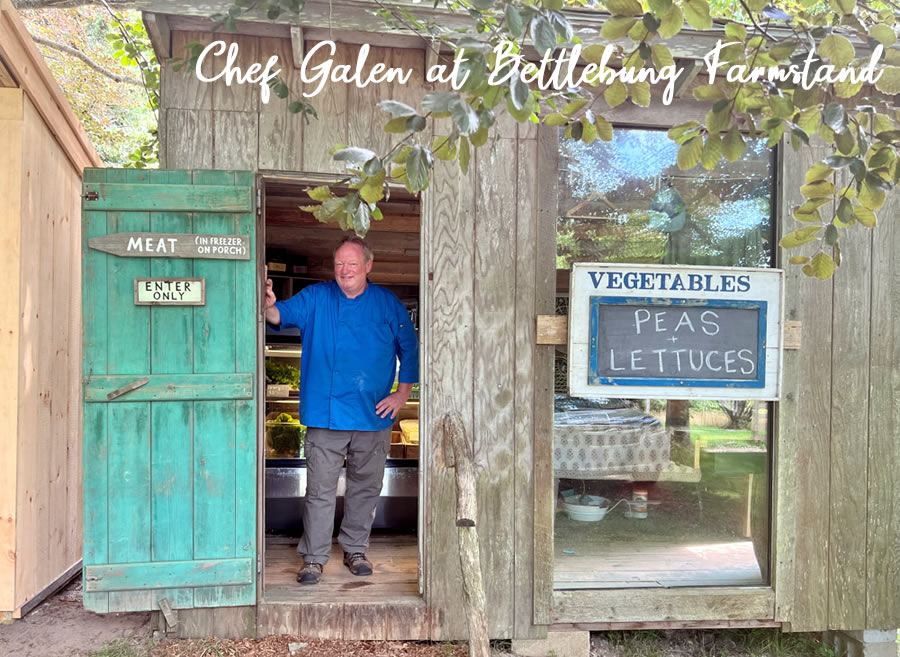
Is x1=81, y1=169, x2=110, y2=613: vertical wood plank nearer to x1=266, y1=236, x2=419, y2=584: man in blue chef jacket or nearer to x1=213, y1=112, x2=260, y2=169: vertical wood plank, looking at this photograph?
x1=213, y1=112, x2=260, y2=169: vertical wood plank

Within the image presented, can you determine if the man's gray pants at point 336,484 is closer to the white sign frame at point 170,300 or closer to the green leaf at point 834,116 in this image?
the white sign frame at point 170,300

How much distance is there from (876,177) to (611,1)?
2.76 ft

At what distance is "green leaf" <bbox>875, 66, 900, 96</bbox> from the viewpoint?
1.79 m

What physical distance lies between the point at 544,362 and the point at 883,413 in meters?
1.85

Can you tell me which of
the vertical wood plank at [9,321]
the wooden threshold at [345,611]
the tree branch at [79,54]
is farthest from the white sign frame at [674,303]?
the tree branch at [79,54]

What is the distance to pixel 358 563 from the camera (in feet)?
12.7

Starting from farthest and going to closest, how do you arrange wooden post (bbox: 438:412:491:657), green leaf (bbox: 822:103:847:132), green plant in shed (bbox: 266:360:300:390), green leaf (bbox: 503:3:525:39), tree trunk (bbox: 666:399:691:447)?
green plant in shed (bbox: 266:360:300:390)
tree trunk (bbox: 666:399:691:447)
wooden post (bbox: 438:412:491:657)
green leaf (bbox: 822:103:847:132)
green leaf (bbox: 503:3:525:39)

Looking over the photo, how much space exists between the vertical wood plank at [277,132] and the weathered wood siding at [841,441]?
251cm

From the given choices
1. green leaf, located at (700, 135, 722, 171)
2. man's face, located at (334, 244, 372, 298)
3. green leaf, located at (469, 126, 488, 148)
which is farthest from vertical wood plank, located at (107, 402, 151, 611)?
green leaf, located at (700, 135, 722, 171)

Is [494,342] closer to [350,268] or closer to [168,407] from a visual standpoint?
[350,268]

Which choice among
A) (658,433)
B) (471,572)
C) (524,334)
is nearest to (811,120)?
(524,334)

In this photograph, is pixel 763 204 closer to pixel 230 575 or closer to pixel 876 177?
pixel 876 177

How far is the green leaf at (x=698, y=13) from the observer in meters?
1.69

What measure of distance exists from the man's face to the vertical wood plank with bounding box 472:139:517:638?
77 centimetres
